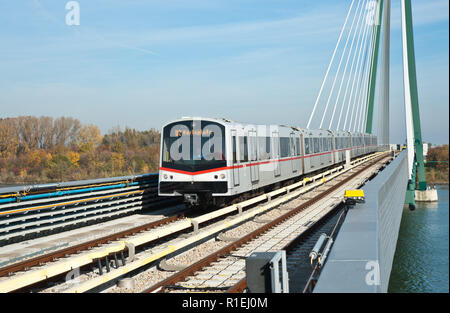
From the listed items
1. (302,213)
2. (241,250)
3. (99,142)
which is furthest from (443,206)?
(241,250)

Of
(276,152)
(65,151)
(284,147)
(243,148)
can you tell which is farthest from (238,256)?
(65,151)

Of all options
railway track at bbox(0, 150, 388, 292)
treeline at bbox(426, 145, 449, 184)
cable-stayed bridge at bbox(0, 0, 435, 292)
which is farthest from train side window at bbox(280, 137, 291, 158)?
treeline at bbox(426, 145, 449, 184)

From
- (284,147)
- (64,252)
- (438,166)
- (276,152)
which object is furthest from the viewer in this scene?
(438,166)

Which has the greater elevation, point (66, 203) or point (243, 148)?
point (243, 148)

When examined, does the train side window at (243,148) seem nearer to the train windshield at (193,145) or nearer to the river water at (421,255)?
the train windshield at (193,145)

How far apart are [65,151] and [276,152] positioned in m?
11.7

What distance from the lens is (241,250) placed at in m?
10.1

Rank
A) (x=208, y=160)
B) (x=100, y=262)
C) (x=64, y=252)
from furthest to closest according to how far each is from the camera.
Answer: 1. (x=208, y=160)
2. (x=64, y=252)
3. (x=100, y=262)

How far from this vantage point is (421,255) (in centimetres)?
2934

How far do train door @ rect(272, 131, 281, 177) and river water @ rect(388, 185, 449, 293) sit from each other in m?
8.35

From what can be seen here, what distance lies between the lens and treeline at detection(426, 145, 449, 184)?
78.1 meters

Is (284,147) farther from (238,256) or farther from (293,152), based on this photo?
(238,256)
